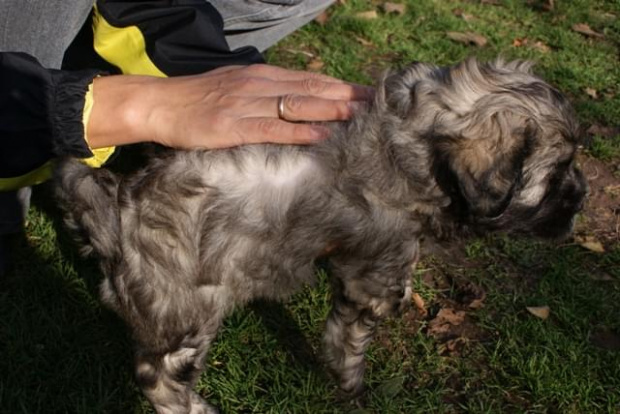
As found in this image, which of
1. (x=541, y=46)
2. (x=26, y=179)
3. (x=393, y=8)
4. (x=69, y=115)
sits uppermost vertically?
(x=69, y=115)

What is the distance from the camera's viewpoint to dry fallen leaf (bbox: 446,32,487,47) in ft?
21.1

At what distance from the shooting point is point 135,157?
4.32m

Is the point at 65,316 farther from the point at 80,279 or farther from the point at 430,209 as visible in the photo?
the point at 430,209

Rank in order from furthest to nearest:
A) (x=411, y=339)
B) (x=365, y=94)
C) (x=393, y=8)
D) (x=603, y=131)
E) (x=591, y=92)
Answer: (x=393, y=8)
(x=591, y=92)
(x=603, y=131)
(x=411, y=339)
(x=365, y=94)

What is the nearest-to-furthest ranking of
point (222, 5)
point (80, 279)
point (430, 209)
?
point (430, 209), point (80, 279), point (222, 5)

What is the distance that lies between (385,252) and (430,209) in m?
0.26

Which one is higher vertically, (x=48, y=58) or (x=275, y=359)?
(x=48, y=58)

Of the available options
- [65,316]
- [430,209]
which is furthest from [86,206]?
[430,209]

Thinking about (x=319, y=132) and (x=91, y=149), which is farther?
(x=91, y=149)

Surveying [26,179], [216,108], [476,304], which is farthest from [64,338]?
[476,304]

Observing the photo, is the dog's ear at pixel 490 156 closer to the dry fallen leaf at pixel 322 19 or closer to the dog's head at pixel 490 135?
the dog's head at pixel 490 135

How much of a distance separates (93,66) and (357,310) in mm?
2310

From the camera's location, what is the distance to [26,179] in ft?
11.2

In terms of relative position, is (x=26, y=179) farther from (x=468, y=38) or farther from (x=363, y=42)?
(x=468, y=38)
